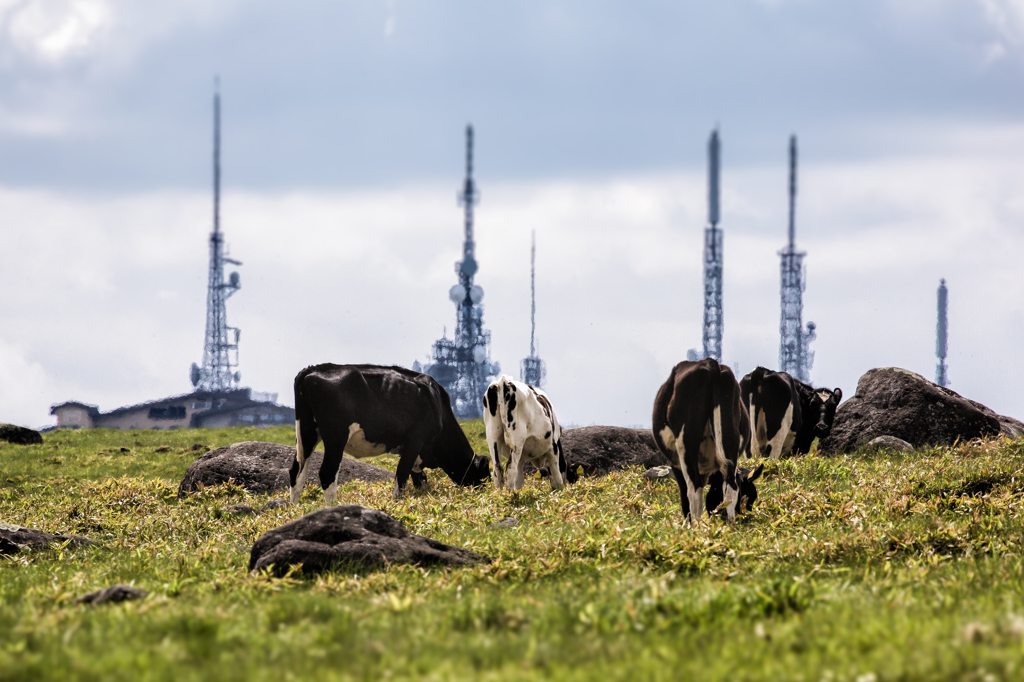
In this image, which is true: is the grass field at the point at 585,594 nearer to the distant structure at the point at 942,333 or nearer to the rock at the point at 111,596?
the rock at the point at 111,596

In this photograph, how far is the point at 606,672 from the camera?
560 cm

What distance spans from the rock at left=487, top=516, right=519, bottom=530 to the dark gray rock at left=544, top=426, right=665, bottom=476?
9.71 meters

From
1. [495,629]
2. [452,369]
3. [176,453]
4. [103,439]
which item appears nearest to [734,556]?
[495,629]

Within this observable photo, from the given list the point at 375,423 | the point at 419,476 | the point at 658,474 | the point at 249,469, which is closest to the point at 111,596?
the point at 375,423

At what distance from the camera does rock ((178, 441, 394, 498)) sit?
21.4 m

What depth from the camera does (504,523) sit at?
13.6 m

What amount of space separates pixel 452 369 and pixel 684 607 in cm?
11837

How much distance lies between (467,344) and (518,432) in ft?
336

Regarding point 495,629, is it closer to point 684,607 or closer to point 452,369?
point 684,607

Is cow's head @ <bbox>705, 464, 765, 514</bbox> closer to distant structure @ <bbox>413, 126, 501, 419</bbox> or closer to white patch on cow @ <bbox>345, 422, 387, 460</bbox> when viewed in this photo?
white patch on cow @ <bbox>345, 422, 387, 460</bbox>

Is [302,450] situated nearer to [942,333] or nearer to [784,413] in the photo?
[784,413]

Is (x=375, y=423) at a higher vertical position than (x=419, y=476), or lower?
higher

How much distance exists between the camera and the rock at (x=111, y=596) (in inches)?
317

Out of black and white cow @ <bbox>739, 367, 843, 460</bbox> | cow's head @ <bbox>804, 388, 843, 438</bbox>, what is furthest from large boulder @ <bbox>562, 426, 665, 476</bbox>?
cow's head @ <bbox>804, 388, 843, 438</bbox>
